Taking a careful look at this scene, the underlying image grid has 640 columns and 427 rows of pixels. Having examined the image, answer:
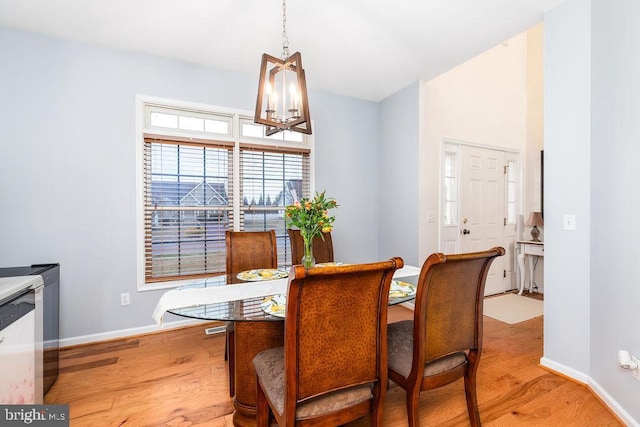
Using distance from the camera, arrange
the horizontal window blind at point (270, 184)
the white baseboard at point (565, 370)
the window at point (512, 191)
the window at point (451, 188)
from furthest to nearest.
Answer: the window at point (512, 191)
the window at point (451, 188)
the horizontal window blind at point (270, 184)
the white baseboard at point (565, 370)

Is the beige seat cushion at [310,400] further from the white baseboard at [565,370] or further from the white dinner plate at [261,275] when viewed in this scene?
the white baseboard at [565,370]

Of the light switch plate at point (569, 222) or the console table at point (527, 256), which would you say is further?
the console table at point (527, 256)

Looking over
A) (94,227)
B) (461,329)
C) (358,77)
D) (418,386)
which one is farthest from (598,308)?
(94,227)

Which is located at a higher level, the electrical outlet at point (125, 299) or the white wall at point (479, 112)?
the white wall at point (479, 112)

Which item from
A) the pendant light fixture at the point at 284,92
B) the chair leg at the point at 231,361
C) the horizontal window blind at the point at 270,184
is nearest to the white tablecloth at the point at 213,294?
the chair leg at the point at 231,361

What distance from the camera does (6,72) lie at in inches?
95.5

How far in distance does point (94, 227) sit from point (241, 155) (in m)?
1.54

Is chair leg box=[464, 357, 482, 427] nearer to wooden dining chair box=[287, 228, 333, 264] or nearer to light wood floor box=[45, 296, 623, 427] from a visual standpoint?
light wood floor box=[45, 296, 623, 427]

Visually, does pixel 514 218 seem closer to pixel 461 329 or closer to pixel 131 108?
pixel 461 329

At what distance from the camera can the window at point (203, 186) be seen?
2.97m

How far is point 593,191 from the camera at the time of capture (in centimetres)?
199

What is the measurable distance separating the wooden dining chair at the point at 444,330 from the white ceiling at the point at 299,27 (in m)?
2.00

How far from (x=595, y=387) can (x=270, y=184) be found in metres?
3.21

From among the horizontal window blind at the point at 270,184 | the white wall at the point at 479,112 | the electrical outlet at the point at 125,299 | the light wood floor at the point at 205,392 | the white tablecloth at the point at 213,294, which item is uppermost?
the white wall at the point at 479,112
